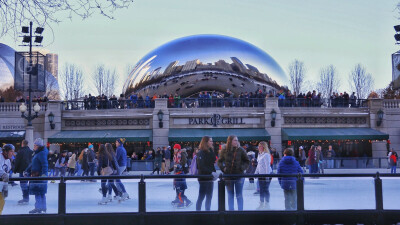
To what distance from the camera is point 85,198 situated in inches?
420

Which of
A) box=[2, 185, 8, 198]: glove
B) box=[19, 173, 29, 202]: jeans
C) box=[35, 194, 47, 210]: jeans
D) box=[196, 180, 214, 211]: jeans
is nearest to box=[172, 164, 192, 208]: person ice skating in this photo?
box=[196, 180, 214, 211]: jeans

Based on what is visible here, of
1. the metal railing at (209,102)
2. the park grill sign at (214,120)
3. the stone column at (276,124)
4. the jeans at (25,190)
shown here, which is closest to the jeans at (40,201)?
the jeans at (25,190)

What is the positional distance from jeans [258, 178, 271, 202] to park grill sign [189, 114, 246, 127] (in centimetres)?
2355

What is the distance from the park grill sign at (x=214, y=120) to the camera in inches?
1351

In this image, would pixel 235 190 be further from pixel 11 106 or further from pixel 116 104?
pixel 11 106

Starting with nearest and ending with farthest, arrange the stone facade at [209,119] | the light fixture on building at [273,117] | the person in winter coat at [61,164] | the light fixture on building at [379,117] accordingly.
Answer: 1. the person in winter coat at [61,164]
2. the light fixture on building at [273,117]
3. the stone facade at [209,119]
4. the light fixture on building at [379,117]

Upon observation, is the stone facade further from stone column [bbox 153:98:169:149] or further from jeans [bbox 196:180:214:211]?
jeans [bbox 196:180:214:211]

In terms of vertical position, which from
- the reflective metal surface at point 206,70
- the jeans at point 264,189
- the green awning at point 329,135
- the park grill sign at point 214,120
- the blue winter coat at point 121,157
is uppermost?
the reflective metal surface at point 206,70

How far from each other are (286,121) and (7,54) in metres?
51.5

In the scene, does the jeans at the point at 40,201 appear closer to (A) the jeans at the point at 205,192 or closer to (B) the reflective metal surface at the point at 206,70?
(A) the jeans at the point at 205,192

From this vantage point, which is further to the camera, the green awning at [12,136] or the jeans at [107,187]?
the green awning at [12,136]

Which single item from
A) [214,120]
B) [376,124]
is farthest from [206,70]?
[376,124]

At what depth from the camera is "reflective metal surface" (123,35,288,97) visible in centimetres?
3816

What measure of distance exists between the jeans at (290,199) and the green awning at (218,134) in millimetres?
22088
